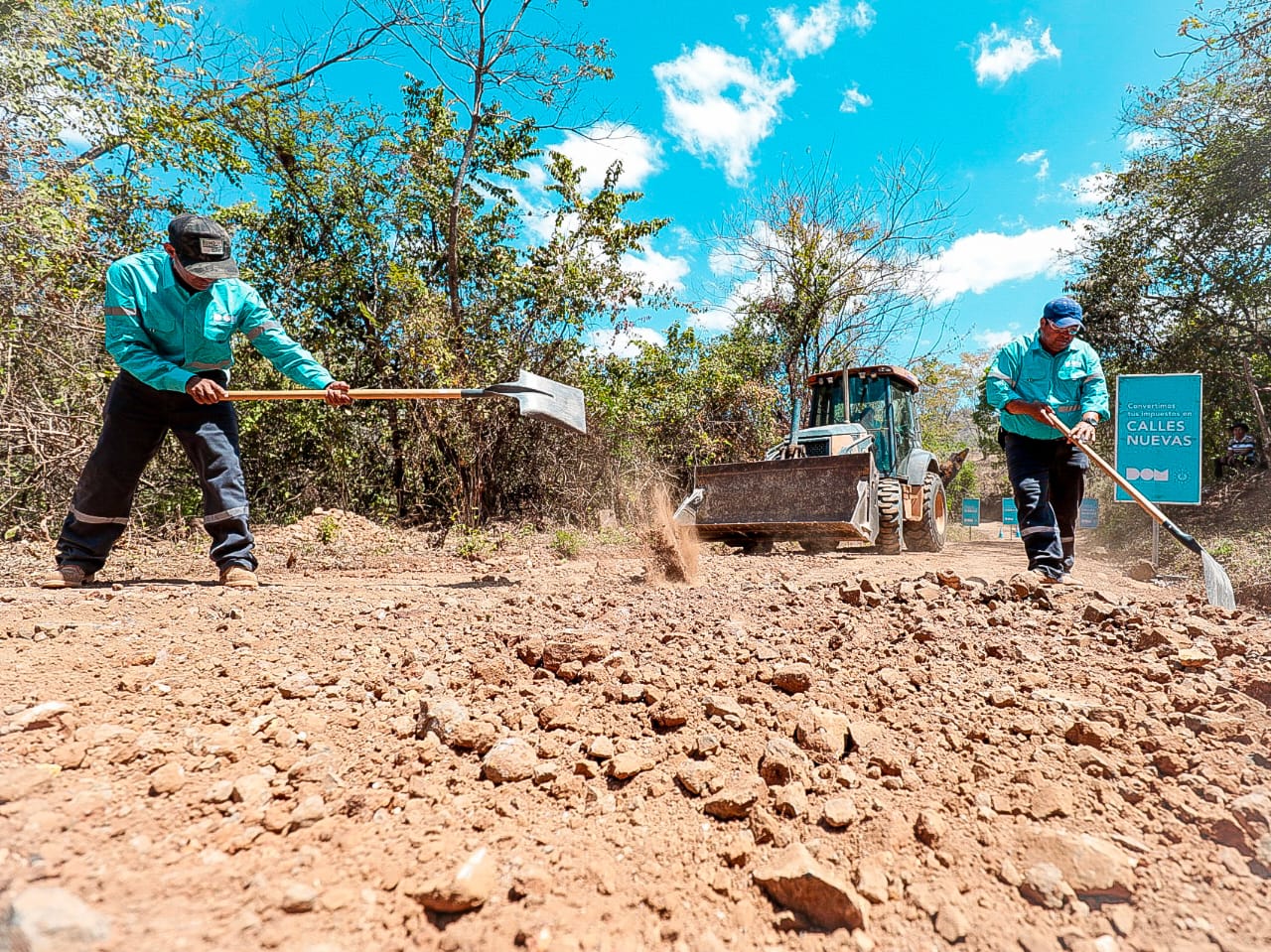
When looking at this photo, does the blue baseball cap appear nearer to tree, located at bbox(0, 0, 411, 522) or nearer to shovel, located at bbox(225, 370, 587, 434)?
shovel, located at bbox(225, 370, 587, 434)

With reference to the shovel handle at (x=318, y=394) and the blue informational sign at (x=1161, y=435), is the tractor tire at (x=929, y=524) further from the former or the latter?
the shovel handle at (x=318, y=394)

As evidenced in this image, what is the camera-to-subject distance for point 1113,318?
1105 centimetres

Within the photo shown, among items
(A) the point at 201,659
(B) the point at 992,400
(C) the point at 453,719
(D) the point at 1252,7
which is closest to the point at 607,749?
(C) the point at 453,719

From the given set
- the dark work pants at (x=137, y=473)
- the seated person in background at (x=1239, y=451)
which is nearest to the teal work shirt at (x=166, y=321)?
the dark work pants at (x=137, y=473)

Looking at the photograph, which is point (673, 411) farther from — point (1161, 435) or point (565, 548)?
point (1161, 435)

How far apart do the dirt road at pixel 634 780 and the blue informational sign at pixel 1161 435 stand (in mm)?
5098

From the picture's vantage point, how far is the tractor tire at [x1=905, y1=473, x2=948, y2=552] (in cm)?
699

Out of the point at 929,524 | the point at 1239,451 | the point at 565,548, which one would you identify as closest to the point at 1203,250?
the point at 1239,451

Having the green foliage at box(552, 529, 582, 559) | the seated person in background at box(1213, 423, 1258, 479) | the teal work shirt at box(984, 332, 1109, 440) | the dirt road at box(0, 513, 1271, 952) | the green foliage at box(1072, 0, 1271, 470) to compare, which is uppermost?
the green foliage at box(1072, 0, 1271, 470)

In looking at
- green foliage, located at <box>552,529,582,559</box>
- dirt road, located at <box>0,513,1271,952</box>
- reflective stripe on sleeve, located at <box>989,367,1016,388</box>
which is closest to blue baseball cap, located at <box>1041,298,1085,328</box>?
reflective stripe on sleeve, located at <box>989,367,1016,388</box>

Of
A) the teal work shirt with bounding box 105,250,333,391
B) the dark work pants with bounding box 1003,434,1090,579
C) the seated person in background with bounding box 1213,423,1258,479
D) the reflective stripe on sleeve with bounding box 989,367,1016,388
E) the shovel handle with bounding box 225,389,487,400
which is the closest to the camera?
the teal work shirt with bounding box 105,250,333,391

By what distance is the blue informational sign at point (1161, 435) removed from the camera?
6125 millimetres

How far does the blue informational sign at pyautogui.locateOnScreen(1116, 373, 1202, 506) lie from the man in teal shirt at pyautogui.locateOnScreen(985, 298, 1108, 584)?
326 cm

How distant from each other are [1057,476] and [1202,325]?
9.49 meters
